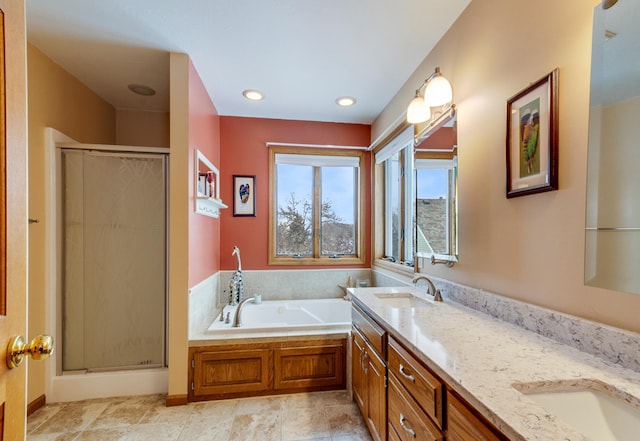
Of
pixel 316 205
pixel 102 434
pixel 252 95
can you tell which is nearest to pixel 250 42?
pixel 252 95

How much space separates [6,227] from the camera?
27.2 inches

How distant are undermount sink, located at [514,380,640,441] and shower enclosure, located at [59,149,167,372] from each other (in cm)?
251

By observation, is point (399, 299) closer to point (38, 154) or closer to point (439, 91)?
point (439, 91)

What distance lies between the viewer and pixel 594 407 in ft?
2.43

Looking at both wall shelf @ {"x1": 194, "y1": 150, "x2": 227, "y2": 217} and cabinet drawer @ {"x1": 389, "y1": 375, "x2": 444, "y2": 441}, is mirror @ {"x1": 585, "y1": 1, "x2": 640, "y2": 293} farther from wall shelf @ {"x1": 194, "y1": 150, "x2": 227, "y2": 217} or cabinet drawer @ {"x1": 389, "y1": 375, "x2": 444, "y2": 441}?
wall shelf @ {"x1": 194, "y1": 150, "x2": 227, "y2": 217}

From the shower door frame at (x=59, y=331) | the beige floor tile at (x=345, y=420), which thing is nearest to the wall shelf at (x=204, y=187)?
the shower door frame at (x=59, y=331)

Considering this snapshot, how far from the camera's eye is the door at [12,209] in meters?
0.68

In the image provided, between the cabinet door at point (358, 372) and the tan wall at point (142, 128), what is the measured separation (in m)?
2.82

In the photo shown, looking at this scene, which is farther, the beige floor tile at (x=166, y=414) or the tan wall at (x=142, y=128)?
the tan wall at (x=142, y=128)

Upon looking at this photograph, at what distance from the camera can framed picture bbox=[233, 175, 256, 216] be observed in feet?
10.6

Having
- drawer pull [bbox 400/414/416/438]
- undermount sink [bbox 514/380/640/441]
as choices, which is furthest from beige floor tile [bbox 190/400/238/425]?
undermount sink [bbox 514/380/640/441]

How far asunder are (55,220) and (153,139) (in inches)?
50.8

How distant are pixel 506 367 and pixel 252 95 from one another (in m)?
2.78

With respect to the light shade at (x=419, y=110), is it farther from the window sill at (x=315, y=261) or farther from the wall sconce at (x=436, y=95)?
the window sill at (x=315, y=261)
